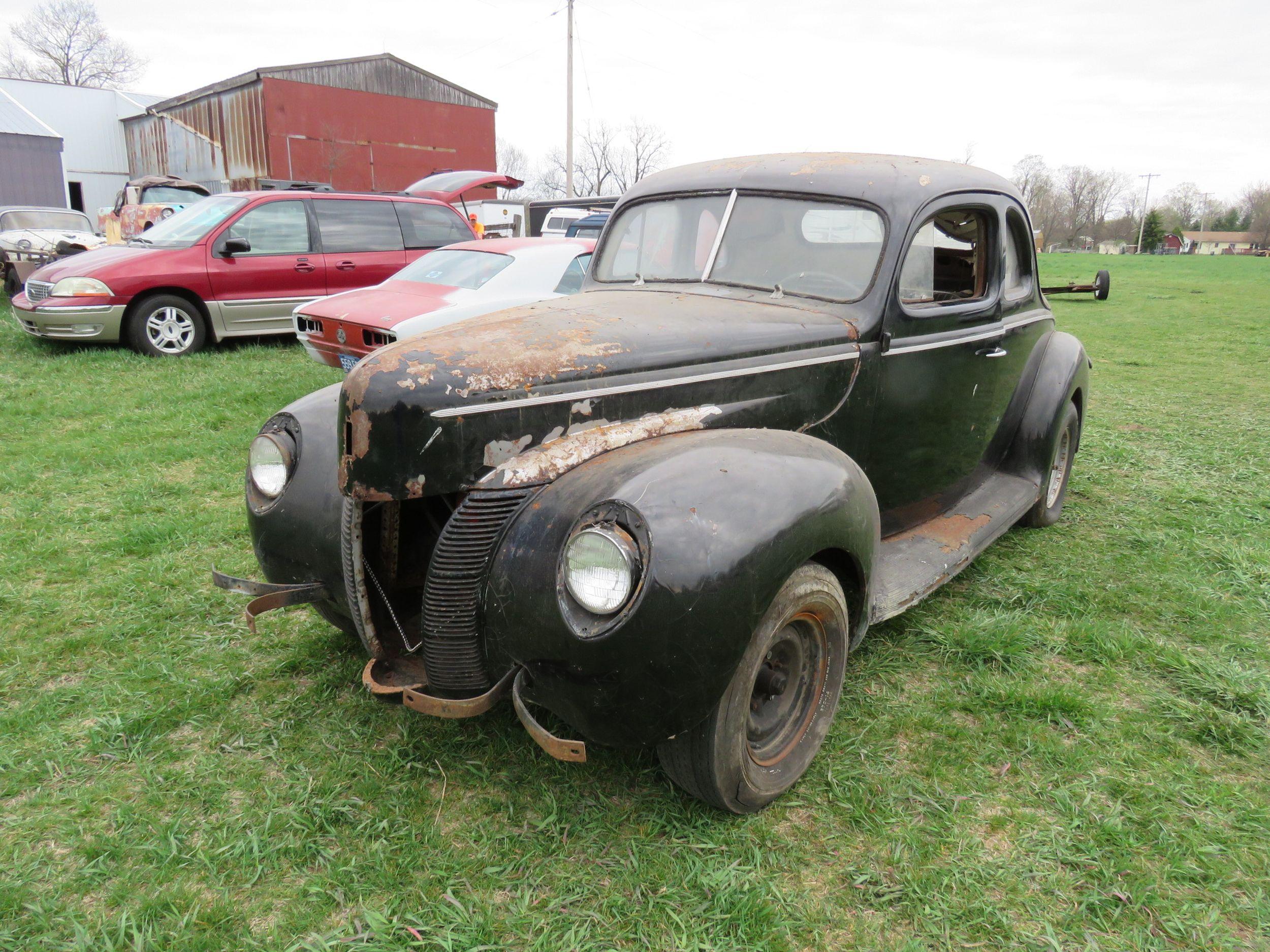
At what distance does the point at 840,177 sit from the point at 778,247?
393 millimetres

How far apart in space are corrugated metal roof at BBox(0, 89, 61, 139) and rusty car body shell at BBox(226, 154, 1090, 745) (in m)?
29.3

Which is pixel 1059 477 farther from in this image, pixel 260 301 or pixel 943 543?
pixel 260 301

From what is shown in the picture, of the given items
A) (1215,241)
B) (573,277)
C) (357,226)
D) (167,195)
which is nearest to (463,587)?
(573,277)

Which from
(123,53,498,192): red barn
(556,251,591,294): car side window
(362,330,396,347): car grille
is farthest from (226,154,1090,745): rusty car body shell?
(123,53,498,192): red barn

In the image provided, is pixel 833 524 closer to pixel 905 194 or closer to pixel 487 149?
pixel 905 194

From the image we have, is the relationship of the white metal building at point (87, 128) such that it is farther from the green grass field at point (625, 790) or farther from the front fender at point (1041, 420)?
the front fender at point (1041, 420)

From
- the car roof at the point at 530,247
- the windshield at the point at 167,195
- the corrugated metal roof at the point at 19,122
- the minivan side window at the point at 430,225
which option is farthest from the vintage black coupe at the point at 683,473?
the corrugated metal roof at the point at 19,122

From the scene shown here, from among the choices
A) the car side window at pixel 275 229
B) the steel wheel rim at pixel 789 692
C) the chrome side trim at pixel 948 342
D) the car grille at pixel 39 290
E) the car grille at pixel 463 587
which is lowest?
the steel wheel rim at pixel 789 692

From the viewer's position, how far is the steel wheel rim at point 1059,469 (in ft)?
15.4

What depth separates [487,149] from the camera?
29.4 metres

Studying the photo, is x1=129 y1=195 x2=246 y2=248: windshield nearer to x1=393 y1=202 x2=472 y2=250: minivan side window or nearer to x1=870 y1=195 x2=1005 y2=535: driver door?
x1=393 y1=202 x2=472 y2=250: minivan side window

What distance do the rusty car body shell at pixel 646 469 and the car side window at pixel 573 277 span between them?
3843 mm

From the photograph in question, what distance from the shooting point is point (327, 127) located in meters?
25.1

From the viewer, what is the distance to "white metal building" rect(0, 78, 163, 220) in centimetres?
3091
